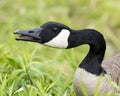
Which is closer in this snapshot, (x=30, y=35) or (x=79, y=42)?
(x=30, y=35)

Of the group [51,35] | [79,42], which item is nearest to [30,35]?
[51,35]

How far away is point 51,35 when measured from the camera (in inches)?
222

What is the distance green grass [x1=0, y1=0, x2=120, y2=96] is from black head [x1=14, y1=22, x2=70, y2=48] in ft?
1.26

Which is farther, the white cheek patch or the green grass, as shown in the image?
the green grass

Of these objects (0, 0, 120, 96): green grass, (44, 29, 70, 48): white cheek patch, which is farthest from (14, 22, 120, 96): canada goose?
(0, 0, 120, 96): green grass

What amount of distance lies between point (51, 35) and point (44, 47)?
3204 mm

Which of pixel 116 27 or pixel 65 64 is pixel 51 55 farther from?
pixel 116 27

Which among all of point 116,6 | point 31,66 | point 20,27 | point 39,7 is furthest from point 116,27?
point 31,66

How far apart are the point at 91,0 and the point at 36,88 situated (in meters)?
4.81

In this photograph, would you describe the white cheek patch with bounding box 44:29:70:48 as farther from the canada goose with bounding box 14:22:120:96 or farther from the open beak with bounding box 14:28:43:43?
the open beak with bounding box 14:28:43:43

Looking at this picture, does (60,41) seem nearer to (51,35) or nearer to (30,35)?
(51,35)

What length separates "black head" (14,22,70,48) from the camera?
5.60 m

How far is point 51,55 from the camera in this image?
8.67m

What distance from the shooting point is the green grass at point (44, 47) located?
5.88 meters
